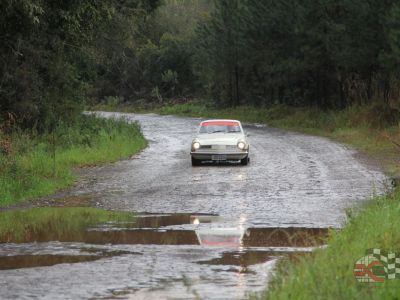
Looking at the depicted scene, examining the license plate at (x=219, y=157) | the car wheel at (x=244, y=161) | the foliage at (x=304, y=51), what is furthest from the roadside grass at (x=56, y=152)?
the foliage at (x=304, y=51)

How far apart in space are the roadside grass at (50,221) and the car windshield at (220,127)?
1074 cm

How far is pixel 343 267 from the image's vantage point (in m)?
7.88

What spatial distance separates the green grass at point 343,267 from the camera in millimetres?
6973

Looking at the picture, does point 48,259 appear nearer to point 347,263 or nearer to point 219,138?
point 347,263

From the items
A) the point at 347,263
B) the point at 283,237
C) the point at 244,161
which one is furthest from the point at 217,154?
the point at 347,263

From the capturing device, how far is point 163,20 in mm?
101875

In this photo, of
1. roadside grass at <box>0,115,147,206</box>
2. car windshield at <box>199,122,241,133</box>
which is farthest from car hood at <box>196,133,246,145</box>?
roadside grass at <box>0,115,147,206</box>

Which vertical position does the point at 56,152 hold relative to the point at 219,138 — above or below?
below

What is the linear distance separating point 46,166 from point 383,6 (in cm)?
2298

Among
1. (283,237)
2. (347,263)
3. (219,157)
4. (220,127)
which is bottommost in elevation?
(219,157)

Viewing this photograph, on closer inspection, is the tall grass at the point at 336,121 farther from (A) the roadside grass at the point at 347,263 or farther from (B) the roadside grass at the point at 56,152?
(A) the roadside grass at the point at 347,263

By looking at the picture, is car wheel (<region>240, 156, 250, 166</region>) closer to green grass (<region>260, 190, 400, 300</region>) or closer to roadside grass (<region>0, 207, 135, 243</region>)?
roadside grass (<region>0, 207, 135, 243</region>)

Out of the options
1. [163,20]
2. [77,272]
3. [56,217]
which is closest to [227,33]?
[163,20]

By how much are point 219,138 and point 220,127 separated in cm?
135
